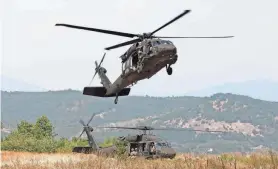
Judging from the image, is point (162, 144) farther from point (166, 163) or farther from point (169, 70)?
point (166, 163)

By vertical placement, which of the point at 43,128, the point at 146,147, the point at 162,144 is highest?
the point at 43,128

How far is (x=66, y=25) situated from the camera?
26609 mm

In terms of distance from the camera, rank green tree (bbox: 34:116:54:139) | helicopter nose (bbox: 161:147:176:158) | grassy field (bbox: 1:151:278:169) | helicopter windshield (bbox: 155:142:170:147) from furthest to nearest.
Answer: green tree (bbox: 34:116:54:139), helicopter windshield (bbox: 155:142:170:147), helicopter nose (bbox: 161:147:176:158), grassy field (bbox: 1:151:278:169)

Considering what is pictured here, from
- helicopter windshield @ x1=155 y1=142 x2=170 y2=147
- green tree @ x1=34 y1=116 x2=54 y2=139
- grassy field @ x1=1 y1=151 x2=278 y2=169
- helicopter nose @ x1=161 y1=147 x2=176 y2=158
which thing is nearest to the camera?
grassy field @ x1=1 y1=151 x2=278 y2=169

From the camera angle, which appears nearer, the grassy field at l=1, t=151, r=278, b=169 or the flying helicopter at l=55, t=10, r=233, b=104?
the grassy field at l=1, t=151, r=278, b=169

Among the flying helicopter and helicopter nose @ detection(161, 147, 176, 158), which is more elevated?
the flying helicopter

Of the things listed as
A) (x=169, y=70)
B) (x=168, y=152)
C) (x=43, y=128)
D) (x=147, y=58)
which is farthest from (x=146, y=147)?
(x=43, y=128)

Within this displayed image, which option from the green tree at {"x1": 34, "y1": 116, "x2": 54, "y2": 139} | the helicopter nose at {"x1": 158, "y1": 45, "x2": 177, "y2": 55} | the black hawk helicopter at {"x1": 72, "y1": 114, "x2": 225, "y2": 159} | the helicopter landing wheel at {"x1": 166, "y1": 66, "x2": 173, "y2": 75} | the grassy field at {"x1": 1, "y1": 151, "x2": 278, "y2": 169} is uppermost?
the helicopter nose at {"x1": 158, "y1": 45, "x2": 177, "y2": 55}

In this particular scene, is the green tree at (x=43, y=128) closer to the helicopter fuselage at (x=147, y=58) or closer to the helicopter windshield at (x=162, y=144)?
the helicopter fuselage at (x=147, y=58)

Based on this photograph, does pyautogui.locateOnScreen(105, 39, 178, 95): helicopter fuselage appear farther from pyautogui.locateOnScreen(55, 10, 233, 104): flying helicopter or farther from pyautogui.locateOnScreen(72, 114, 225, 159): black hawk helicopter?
pyautogui.locateOnScreen(72, 114, 225, 159): black hawk helicopter

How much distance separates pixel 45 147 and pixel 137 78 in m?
20.7

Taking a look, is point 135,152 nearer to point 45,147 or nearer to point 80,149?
point 80,149

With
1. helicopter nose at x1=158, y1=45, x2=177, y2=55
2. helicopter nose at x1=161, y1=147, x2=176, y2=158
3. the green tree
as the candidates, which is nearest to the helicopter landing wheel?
helicopter nose at x1=158, y1=45, x2=177, y2=55

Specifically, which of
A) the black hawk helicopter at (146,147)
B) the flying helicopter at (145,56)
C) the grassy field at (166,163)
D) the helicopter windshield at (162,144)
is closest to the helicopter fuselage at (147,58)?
the flying helicopter at (145,56)
